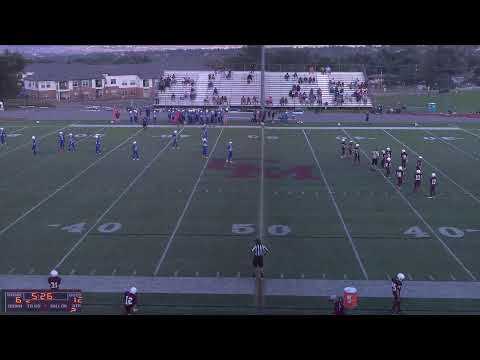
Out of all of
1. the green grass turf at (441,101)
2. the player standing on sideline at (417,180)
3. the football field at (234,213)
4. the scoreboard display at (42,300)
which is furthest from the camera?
the green grass turf at (441,101)

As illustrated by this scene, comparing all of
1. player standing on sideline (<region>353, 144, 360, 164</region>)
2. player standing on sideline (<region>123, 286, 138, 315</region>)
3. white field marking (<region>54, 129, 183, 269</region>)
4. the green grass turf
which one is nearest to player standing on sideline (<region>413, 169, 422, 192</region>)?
player standing on sideline (<region>353, 144, 360, 164</region>)

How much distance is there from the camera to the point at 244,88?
34281 millimetres

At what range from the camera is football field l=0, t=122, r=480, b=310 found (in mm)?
10195

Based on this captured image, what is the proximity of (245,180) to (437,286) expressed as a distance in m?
8.11

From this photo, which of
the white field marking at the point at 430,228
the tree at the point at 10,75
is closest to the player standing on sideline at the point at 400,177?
the white field marking at the point at 430,228

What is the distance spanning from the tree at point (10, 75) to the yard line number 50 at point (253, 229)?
95.2 ft

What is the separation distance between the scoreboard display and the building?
118 ft

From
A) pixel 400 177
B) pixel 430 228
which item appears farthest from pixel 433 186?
pixel 430 228

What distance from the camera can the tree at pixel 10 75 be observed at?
1462 inches

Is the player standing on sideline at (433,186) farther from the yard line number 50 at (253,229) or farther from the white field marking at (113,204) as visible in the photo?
the white field marking at (113,204)

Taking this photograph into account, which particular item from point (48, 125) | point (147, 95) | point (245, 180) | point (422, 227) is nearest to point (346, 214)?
point (422, 227)

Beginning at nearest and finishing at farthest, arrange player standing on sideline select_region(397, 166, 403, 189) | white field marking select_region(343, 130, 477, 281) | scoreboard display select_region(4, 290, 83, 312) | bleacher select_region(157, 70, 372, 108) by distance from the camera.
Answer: scoreboard display select_region(4, 290, 83, 312) → white field marking select_region(343, 130, 477, 281) → player standing on sideline select_region(397, 166, 403, 189) → bleacher select_region(157, 70, 372, 108)

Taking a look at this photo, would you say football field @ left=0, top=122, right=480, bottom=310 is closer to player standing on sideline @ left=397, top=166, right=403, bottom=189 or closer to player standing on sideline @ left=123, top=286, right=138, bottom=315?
player standing on sideline @ left=397, top=166, right=403, bottom=189

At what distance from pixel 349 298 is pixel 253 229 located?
15.0 ft
